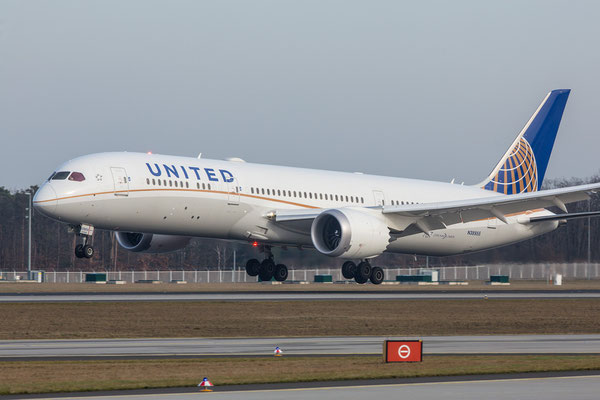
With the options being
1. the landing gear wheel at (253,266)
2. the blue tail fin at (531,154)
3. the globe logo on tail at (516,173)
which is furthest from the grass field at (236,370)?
the blue tail fin at (531,154)

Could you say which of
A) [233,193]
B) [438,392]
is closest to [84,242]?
[233,193]

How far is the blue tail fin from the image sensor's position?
6378cm

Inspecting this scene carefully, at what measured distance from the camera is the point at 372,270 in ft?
175

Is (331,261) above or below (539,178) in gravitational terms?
below

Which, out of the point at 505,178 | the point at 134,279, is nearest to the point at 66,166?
the point at 505,178

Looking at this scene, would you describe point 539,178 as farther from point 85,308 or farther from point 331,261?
point 85,308

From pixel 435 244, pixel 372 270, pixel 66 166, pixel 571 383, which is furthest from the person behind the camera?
pixel 435 244

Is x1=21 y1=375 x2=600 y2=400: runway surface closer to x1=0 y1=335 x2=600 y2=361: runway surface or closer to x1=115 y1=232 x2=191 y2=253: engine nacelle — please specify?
x1=0 y1=335 x2=600 y2=361: runway surface

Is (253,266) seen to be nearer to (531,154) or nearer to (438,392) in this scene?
(531,154)

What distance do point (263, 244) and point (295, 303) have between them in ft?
38.0

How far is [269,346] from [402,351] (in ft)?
19.4

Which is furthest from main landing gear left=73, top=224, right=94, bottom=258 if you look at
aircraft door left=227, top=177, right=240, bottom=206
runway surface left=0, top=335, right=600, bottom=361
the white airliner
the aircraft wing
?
runway surface left=0, top=335, right=600, bottom=361

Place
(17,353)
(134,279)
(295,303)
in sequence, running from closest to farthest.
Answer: (17,353) → (295,303) → (134,279)

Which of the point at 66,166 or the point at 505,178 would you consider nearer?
the point at 66,166
